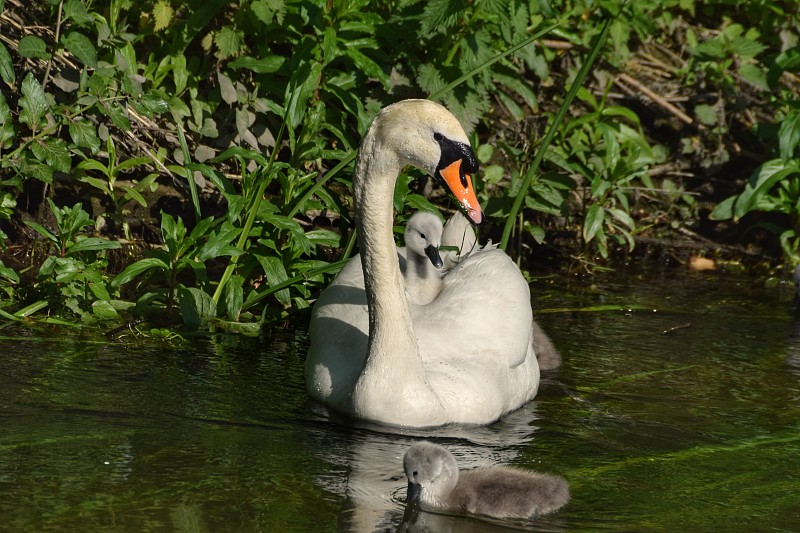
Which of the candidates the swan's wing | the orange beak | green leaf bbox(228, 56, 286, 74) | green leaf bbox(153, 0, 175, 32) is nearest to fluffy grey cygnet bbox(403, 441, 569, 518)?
the orange beak

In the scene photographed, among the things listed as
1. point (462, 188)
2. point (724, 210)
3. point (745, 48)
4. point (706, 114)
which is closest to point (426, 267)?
point (462, 188)

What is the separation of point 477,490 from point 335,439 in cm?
91

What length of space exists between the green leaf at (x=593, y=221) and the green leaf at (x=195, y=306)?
108 inches

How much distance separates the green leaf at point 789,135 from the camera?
862cm

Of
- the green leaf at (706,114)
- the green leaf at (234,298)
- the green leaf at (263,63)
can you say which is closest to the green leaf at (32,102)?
the green leaf at (263,63)

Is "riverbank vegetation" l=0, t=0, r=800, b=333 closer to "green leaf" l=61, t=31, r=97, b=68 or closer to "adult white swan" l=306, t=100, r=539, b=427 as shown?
"green leaf" l=61, t=31, r=97, b=68

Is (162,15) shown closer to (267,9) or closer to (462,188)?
(267,9)

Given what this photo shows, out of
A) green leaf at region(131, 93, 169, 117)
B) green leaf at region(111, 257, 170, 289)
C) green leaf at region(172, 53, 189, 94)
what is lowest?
green leaf at region(111, 257, 170, 289)

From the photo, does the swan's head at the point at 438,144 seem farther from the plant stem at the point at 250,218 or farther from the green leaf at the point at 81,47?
the green leaf at the point at 81,47

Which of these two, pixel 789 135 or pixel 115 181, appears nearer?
pixel 115 181

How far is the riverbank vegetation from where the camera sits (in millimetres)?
6918

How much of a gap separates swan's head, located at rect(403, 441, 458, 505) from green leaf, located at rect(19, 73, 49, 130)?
365 cm

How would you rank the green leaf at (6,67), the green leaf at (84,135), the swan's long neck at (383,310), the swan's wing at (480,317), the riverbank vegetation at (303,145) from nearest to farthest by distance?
the swan's long neck at (383,310) < the swan's wing at (480,317) < the riverbank vegetation at (303,145) < the green leaf at (6,67) < the green leaf at (84,135)

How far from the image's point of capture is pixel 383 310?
5.50 m
